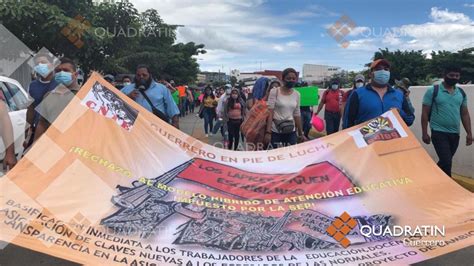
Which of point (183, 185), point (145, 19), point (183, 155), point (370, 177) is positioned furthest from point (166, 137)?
point (145, 19)

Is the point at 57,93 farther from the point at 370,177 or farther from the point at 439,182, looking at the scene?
the point at 439,182

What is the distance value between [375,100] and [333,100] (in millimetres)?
5655

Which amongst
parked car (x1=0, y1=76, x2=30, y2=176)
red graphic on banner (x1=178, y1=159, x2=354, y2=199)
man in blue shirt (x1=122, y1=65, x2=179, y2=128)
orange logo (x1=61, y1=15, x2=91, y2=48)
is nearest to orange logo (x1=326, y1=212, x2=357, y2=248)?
red graphic on banner (x1=178, y1=159, x2=354, y2=199)

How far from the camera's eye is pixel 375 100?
5359 millimetres

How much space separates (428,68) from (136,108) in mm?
42166

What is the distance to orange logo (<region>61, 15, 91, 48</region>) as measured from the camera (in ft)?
41.5

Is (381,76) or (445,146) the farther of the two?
(445,146)

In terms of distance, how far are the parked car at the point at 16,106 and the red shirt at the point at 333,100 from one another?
6.51 meters

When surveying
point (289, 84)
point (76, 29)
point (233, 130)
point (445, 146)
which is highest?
point (76, 29)

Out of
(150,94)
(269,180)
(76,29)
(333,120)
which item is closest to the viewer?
(269,180)

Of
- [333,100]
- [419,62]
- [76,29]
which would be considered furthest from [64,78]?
[419,62]

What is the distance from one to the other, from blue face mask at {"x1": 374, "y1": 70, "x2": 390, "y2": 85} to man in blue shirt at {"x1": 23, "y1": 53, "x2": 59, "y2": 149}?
3.78 m

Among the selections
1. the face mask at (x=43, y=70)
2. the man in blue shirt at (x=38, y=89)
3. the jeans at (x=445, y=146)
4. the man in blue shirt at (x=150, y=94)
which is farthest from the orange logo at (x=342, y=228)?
the face mask at (x=43, y=70)

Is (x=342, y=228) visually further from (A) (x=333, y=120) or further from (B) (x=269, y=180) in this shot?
(A) (x=333, y=120)
